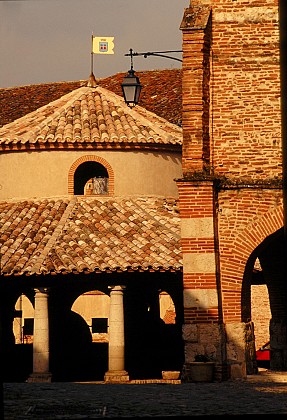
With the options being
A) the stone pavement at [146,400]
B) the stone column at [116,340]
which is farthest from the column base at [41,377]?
the stone pavement at [146,400]

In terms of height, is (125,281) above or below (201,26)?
below

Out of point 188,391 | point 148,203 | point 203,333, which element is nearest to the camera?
point 188,391

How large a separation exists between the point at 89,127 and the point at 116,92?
17842mm

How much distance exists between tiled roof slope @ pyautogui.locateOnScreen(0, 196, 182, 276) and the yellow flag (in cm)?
786

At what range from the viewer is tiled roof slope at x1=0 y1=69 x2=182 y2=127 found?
44.8 m

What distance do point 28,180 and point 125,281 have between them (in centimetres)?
443

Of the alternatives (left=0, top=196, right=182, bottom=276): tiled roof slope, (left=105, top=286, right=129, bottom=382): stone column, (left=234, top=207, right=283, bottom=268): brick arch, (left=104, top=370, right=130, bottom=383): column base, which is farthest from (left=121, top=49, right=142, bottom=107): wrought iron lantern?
(left=234, top=207, right=283, bottom=268): brick arch

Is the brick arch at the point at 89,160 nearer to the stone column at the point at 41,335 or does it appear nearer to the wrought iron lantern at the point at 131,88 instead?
the wrought iron lantern at the point at 131,88

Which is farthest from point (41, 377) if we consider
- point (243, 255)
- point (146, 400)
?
point (146, 400)

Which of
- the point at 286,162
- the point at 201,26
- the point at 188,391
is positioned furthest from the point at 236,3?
the point at 286,162

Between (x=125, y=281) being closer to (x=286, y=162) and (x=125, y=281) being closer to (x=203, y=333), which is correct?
(x=203, y=333)

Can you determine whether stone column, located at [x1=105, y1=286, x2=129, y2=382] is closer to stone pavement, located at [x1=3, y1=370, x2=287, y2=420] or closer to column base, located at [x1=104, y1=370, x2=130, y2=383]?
column base, located at [x1=104, y1=370, x2=130, y2=383]

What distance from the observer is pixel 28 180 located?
1163 inches

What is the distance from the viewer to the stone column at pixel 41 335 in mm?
25812
